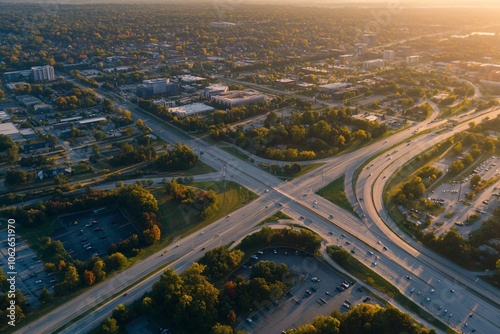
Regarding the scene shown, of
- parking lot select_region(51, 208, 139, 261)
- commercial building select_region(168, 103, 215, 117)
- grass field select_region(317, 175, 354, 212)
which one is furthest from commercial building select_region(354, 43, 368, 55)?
parking lot select_region(51, 208, 139, 261)

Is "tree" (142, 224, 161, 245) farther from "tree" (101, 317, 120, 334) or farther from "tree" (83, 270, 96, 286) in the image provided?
"tree" (101, 317, 120, 334)

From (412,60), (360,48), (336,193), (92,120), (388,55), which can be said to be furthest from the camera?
(360,48)

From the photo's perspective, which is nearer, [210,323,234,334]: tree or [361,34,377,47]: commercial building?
[210,323,234,334]: tree

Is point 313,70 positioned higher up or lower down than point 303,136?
higher up

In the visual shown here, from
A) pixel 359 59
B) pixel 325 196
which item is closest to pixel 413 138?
pixel 325 196

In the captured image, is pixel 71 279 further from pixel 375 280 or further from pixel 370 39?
pixel 370 39

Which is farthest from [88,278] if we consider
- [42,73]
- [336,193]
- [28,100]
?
[42,73]
